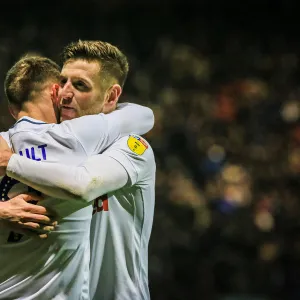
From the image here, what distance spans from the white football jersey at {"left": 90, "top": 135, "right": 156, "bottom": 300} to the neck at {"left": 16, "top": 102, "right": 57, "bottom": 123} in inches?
10.8

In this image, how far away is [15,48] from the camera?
7.92 metres

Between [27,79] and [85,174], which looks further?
[27,79]

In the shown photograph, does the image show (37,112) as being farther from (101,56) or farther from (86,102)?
(101,56)

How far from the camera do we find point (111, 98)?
2.73 m

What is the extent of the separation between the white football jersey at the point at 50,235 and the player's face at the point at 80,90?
15 centimetres

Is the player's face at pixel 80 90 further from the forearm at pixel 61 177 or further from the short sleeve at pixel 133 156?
the forearm at pixel 61 177

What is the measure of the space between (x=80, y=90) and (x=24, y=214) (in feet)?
1.73

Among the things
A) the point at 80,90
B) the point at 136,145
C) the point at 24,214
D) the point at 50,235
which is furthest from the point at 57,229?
the point at 80,90

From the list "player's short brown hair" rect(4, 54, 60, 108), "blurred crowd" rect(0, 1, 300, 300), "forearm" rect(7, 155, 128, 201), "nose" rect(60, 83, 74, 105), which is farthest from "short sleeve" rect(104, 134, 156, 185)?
"blurred crowd" rect(0, 1, 300, 300)

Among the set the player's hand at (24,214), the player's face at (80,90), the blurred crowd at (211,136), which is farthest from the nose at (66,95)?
the blurred crowd at (211,136)

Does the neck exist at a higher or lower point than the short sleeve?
higher

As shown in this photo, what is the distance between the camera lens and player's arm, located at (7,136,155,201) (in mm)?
2303

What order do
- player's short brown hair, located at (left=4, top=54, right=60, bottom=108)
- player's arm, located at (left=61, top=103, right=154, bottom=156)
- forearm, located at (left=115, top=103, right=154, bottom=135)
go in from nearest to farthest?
player's arm, located at (left=61, top=103, right=154, bottom=156) → player's short brown hair, located at (left=4, top=54, right=60, bottom=108) → forearm, located at (left=115, top=103, right=154, bottom=135)

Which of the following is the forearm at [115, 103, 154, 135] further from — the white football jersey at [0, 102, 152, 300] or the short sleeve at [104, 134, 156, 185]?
the white football jersey at [0, 102, 152, 300]
